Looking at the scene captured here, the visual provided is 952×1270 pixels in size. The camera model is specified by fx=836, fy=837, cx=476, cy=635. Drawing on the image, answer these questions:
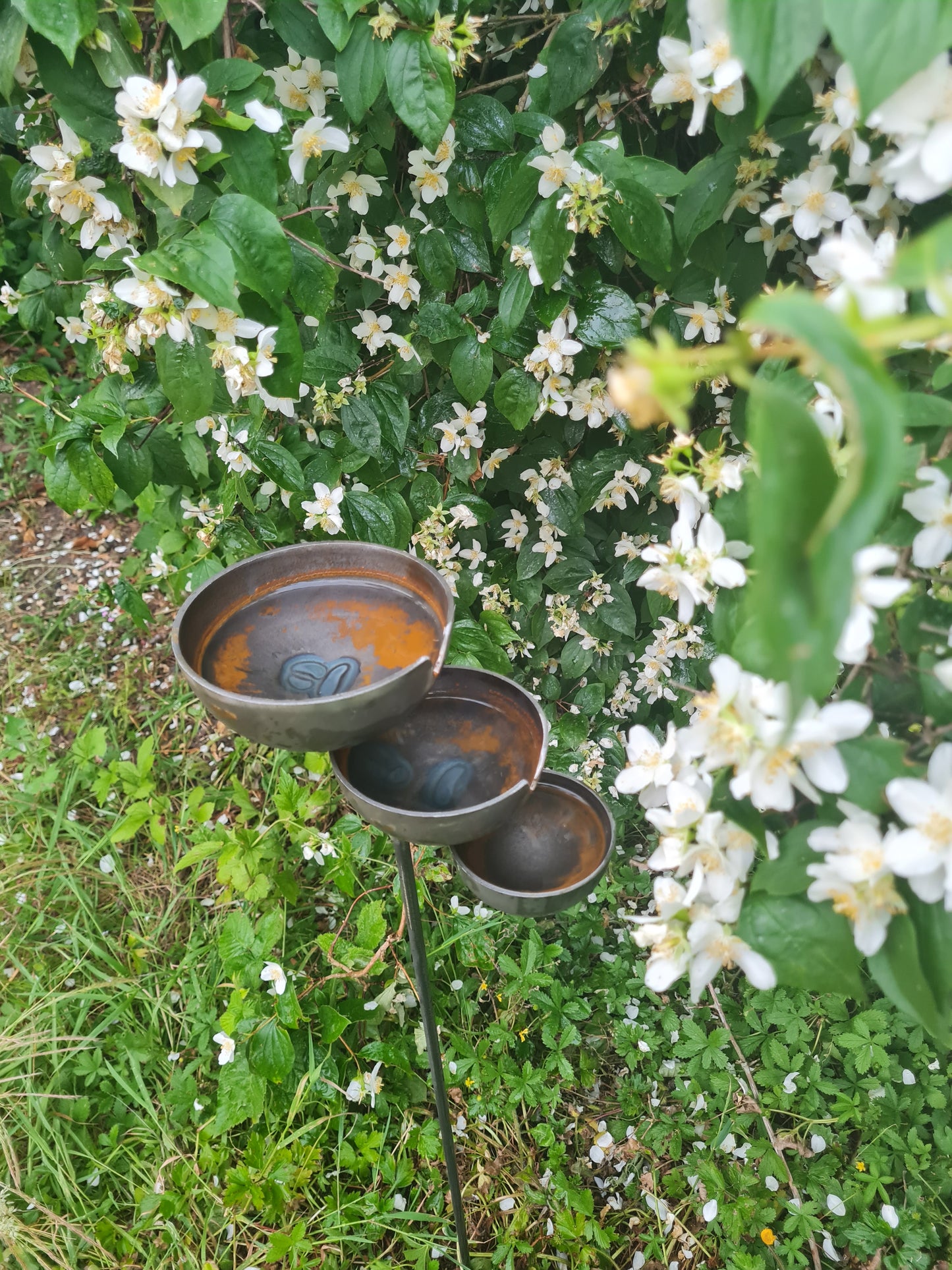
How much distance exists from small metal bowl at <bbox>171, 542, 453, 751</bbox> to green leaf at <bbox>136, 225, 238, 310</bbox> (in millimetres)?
252

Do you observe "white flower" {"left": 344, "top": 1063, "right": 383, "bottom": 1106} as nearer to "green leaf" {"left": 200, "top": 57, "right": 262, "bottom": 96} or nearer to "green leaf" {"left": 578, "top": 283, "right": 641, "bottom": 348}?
"green leaf" {"left": 578, "top": 283, "right": 641, "bottom": 348}

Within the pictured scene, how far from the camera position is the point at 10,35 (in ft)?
2.65

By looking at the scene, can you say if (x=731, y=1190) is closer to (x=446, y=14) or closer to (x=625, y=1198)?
(x=625, y=1198)

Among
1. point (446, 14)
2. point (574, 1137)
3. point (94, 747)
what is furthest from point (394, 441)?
point (574, 1137)

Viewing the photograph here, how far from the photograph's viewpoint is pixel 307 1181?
1.45 meters

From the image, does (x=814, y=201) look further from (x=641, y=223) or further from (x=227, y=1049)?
(x=227, y=1049)

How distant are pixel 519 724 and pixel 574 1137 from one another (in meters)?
1.14

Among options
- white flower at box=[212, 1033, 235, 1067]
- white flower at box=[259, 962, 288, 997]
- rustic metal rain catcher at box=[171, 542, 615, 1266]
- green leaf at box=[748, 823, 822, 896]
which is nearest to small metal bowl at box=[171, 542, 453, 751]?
rustic metal rain catcher at box=[171, 542, 615, 1266]

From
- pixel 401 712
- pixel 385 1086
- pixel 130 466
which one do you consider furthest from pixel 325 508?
pixel 385 1086

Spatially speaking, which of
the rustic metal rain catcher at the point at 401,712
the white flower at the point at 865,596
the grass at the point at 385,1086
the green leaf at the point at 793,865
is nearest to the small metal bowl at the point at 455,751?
the rustic metal rain catcher at the point at 401,712

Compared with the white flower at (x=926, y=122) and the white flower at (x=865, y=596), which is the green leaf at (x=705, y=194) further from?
the white flower at (x=865, y=596)

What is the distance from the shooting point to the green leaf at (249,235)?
2.69ft

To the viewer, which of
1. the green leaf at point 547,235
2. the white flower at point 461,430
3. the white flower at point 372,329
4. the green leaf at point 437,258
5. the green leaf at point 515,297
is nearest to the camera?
the green leaf at point 547,235

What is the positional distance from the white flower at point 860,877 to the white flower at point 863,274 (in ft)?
1.05
